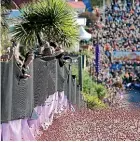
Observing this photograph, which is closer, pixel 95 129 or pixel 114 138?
pixel 114 138

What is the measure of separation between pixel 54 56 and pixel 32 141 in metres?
3.55

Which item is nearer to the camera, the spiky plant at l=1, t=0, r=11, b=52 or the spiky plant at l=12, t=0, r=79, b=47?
the spiky plant at l=1, t=0, r=11, b=52

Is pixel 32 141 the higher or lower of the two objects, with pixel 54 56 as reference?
lower

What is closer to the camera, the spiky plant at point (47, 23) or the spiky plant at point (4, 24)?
the spiky plant at point (4, 24)

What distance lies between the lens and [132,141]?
726 centimetres

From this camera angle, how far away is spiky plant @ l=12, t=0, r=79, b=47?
1561 cm

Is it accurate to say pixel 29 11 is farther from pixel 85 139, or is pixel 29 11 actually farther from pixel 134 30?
pixel 134 30

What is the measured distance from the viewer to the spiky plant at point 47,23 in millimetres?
15609

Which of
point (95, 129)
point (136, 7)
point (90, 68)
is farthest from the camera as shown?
point (136, 7)

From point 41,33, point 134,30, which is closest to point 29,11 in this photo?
point 41,33

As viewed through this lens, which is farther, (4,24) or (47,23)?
→ (47,23)

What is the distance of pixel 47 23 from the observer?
51.2ft

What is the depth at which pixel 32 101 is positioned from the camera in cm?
785

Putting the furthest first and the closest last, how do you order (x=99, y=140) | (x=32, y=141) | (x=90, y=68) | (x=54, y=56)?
1. (x=90, y=68)
2. (x=54, y=56)
3. (x=99, y=140)
4. (x=32, y=141)
